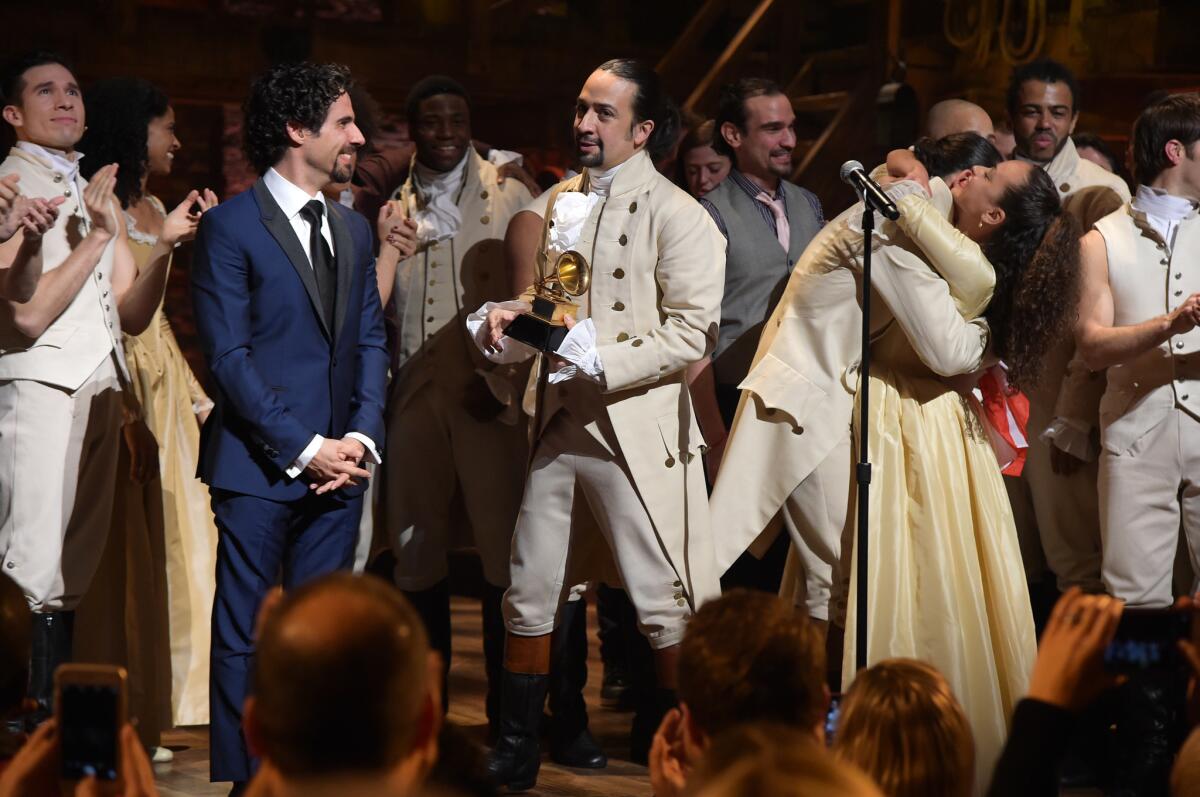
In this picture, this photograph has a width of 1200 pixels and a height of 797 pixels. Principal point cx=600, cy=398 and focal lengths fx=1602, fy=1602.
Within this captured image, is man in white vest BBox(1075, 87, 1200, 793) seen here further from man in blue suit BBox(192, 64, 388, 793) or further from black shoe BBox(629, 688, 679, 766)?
man in blue suit BBox(192, 64, 388, 793)

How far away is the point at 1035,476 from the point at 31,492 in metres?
2.73

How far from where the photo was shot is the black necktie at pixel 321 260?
355 centimetres

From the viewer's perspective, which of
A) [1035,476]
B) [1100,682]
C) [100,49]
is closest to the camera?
[1100,682]

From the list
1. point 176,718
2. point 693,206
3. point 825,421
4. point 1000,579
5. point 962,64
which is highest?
point 962,64

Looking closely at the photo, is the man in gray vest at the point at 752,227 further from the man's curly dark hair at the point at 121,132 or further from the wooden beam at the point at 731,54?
the wooden beam at the point at 731,54

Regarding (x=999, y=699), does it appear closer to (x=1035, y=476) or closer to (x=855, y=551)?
(x=855, y=551)

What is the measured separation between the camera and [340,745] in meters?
1.45

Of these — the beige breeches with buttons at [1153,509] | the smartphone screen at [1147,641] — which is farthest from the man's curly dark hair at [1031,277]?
the smartphone screen at [1147,641]

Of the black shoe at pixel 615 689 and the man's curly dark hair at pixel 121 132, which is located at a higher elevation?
the man's curly dark hair at pixel 121 132

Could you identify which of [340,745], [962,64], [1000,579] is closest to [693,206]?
[1000,579]

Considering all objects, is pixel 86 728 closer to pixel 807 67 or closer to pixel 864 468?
pixel 864 468

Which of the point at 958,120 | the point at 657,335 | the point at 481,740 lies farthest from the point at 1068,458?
the point at 481,740

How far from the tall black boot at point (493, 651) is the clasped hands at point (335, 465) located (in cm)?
106

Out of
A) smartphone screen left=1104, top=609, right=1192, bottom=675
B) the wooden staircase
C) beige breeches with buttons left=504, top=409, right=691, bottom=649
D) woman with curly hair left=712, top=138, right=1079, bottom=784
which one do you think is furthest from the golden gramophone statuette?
the wooden staircase
